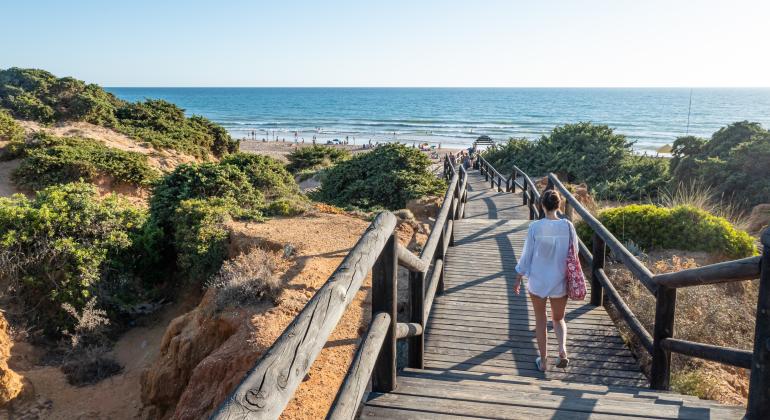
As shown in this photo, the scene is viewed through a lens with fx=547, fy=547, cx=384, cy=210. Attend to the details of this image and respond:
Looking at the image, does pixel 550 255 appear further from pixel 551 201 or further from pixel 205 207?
pixel 205 207

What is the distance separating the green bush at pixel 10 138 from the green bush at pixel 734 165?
2163cm

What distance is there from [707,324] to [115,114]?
28175mm

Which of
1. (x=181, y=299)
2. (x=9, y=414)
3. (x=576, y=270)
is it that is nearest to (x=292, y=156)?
(x=181, y=299)

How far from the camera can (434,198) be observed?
16.1 m

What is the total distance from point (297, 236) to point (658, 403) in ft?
25.3

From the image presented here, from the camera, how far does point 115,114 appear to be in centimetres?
2744

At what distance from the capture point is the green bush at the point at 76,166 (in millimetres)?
16391

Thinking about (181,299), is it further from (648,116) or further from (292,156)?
(648,116)

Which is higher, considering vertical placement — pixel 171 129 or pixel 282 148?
pixel 171 129

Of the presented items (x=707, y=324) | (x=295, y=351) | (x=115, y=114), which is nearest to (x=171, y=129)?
(x=115, y=114)

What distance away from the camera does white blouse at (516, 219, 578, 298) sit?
4289mm

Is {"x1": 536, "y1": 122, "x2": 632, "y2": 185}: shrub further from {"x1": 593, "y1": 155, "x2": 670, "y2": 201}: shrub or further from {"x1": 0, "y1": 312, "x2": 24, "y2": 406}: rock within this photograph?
{"x1": 0, "y1": 312, "x2": 24, "y2": 406}: rock

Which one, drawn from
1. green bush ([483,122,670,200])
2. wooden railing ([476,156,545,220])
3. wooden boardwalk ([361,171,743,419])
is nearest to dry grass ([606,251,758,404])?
wooden boardwalk ([361,171,743,419])

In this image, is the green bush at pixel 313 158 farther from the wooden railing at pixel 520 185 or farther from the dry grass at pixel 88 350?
the dry grass at pixel 88 350
